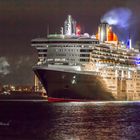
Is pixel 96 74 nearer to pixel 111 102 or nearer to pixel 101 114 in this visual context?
pixel 111 102

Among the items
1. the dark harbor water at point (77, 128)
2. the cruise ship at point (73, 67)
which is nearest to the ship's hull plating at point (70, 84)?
the cruise ship at point (73, 67)

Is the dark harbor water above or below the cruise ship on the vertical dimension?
below

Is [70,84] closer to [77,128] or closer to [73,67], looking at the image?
[73,67]

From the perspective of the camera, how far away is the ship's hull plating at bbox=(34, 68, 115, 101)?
152000 mm

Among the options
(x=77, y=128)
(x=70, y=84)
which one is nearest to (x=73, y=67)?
(x=70, y=84)

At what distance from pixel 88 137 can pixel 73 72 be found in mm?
74204

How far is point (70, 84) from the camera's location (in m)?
153

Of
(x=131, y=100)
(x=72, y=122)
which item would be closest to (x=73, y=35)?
(x=131, y=100)

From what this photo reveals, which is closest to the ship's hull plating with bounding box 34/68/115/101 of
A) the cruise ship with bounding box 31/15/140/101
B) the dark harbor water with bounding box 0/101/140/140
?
the cruise ship with bounding box 31/15/140/101

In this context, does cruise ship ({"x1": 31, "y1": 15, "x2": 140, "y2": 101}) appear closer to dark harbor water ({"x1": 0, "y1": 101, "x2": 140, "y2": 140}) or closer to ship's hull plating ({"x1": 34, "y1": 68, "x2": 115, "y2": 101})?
ship's hull plating ({"x1": 34, "y1": 68, "x2": 115, "y2": 101})

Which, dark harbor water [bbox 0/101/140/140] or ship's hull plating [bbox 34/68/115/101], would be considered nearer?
dark harbor water [bbox 0/101/140/140]

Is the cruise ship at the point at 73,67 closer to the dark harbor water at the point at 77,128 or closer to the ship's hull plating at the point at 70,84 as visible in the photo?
the ship's hull plating at the point at 70,84

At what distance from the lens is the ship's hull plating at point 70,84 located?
499 feet

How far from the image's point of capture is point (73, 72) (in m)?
152
